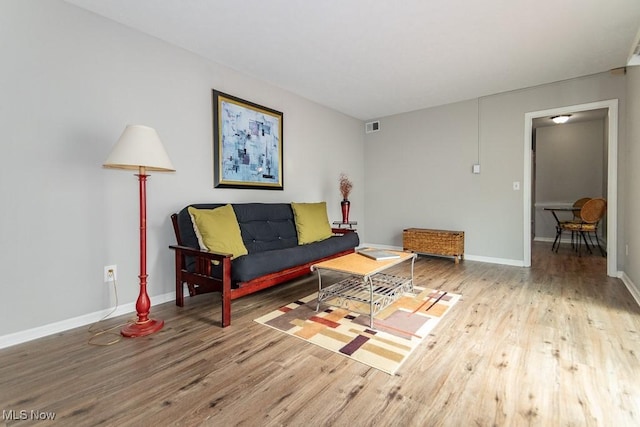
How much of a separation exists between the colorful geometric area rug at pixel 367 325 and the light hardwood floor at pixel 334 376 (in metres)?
0.09

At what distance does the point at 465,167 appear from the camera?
4375 millimetres

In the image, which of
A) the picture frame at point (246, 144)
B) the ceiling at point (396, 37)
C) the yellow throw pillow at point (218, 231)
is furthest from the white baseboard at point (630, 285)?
the picture frame at point (246, 144)

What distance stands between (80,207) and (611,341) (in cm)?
376

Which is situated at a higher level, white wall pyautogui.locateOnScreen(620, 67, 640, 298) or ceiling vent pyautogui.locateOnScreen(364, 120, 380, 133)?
ceiling vent pyautogui.locateOnScreen(364, 120, 380, 133)

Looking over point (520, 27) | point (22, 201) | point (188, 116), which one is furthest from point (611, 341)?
point (22, 201)

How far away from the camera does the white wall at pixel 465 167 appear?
381 centimetres

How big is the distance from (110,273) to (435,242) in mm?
3904

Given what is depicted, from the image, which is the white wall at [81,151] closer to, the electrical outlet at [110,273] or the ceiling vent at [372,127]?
the electrical outlet at [110,273]

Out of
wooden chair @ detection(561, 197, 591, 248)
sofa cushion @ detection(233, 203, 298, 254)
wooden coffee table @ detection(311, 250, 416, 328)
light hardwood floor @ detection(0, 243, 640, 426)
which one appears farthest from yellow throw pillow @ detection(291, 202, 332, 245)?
wooden chair @ detection(561, 197, 591, 248)

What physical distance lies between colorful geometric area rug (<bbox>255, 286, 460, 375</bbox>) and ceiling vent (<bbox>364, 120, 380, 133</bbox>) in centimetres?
337

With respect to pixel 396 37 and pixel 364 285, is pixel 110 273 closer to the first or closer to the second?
pixel 364 285

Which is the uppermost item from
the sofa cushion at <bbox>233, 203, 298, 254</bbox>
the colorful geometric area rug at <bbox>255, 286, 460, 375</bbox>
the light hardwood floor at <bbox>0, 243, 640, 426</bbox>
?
the sofa cushion at <bbox>233, 203, 298, 254</bbox>

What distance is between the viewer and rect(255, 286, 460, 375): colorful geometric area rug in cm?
176

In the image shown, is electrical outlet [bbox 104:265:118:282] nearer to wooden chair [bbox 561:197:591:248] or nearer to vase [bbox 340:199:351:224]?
vase [bbox 340:199:351:224]
